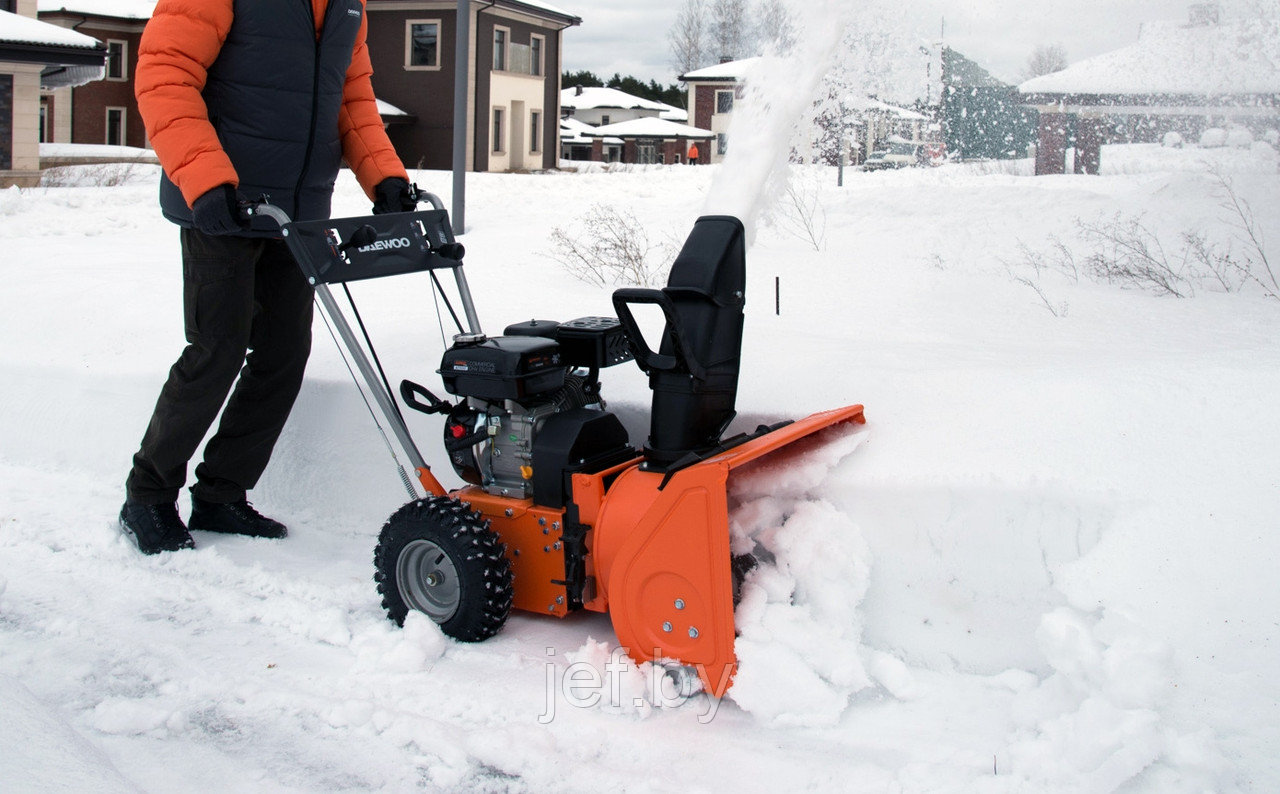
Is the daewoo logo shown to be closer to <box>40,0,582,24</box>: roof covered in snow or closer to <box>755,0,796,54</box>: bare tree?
<box>755,0,796,54</box>: bare tree

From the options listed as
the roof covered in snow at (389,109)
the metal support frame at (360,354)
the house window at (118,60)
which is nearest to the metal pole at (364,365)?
the metal support frame at (360,354)

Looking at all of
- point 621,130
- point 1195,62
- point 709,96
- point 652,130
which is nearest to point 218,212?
point 1195,62

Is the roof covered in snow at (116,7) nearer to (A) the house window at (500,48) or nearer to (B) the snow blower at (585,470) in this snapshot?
(A) the house window at (500,48)

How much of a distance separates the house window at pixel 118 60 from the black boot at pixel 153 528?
29438 millimetres

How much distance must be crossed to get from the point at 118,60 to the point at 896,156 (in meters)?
25.5

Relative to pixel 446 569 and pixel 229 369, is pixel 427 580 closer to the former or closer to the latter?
pixel 446 569

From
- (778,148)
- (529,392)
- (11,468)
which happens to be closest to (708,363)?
(529,392)

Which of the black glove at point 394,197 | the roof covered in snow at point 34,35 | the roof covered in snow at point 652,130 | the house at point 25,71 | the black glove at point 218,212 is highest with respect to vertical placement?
the roof covered in snow at point 652,130

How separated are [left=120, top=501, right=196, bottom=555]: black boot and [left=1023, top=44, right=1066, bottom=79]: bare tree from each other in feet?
16.4

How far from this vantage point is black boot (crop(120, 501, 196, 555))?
3418 millimetres

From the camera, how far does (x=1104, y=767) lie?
2.03 m

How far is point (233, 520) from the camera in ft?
12.0

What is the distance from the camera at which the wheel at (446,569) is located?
2715 millimetres

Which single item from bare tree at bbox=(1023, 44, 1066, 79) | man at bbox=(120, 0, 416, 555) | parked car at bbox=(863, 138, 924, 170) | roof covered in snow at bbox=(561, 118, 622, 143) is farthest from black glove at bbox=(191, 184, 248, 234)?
roof covered in snow at bbox=(561, 118, 622, 143)
